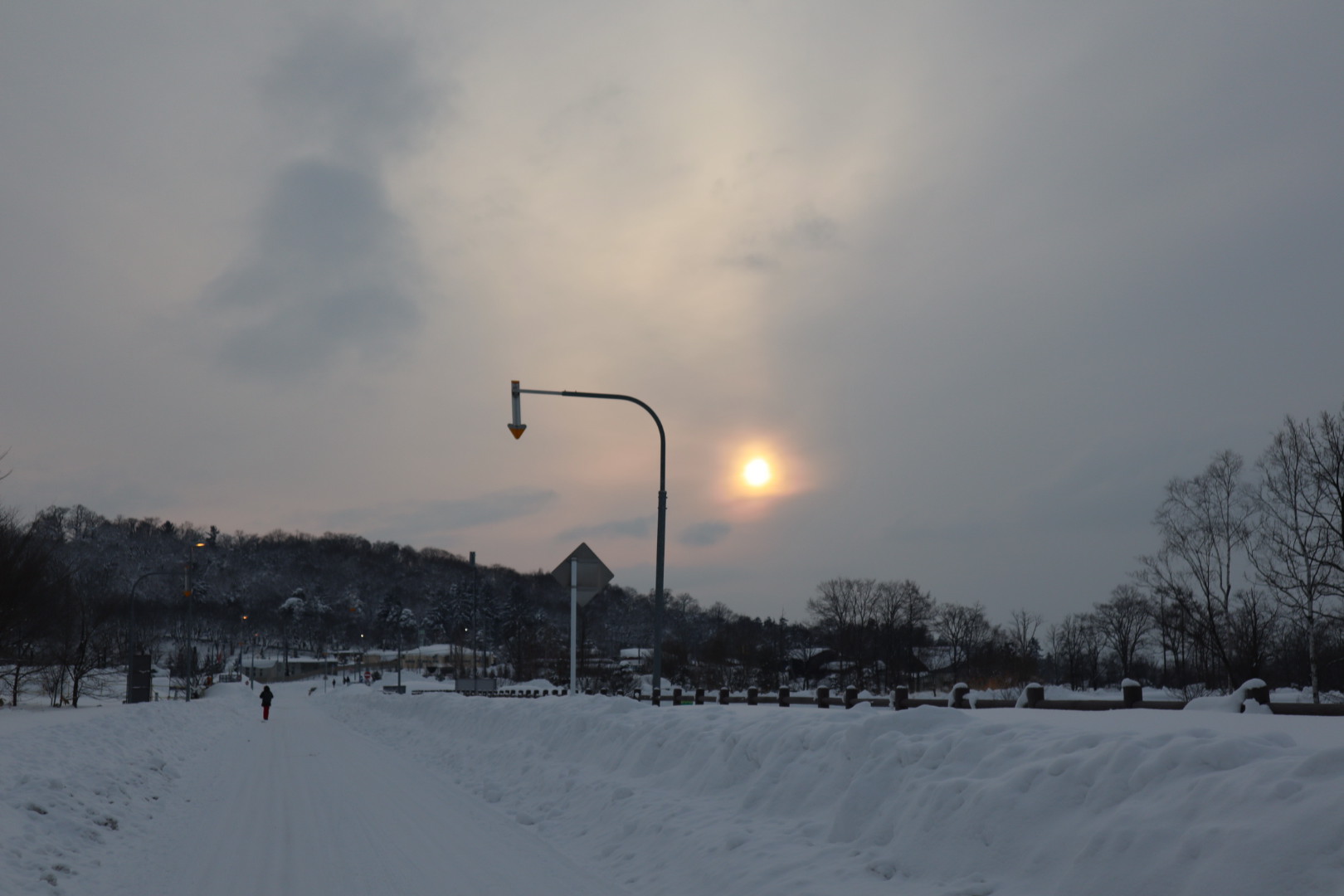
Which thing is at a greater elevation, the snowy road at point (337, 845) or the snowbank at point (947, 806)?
the snowbank at point (947, 806)

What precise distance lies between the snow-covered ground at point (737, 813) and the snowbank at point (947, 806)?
21 mm

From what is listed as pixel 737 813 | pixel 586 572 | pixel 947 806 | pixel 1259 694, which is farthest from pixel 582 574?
pixel 1259 694

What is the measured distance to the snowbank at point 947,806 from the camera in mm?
5570

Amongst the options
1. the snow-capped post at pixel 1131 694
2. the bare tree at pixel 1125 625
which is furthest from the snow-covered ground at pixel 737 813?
the bare tree at pixel 1125 625

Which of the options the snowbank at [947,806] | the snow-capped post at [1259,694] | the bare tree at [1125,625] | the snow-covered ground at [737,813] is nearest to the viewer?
the snowbank at [947,806]

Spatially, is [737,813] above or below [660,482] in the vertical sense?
below

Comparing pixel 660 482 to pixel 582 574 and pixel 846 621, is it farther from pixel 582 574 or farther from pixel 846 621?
pixel 846 621

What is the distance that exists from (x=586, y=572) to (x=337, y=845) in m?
10.9

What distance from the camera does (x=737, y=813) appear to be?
1009 centimetres

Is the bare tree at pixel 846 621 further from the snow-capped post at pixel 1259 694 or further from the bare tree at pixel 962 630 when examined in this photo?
the snow-capped post at pixel 1259 694

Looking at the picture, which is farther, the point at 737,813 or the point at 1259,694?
the point at 1259,694

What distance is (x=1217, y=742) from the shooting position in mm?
6605

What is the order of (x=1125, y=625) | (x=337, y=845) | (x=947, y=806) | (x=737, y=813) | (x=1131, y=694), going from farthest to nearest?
1. (x=1125, y=625)
2. (x=1131, y=694)
3. (x=337, y=845)
4. (x=737, y=813)
5. (x=947, y=806)

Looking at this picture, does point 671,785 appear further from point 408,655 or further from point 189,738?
point 408,655
